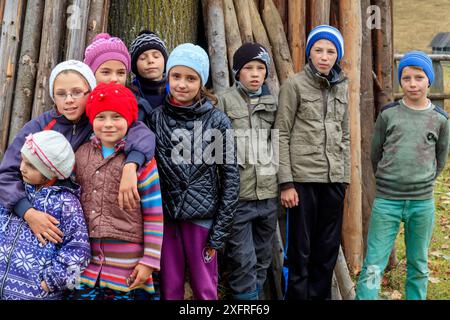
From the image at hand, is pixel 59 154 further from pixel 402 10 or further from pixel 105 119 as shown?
pixel 402 10

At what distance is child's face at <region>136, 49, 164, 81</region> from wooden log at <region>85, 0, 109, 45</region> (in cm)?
57

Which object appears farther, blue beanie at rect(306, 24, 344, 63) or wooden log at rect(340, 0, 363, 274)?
wooden log at rect(340, 0, 363, 274)

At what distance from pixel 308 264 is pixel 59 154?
205 centimetres

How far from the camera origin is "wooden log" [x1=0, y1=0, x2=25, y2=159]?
4.03 metres

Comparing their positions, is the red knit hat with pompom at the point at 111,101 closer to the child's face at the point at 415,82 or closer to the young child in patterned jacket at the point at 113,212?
the young child in patterned jacket at the point at 113,212

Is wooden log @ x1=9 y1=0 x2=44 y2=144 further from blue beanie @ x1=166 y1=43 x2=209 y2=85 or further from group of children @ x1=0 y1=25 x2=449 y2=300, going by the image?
blue beanie @ x1=166 y1=43 x2=209 y2=85

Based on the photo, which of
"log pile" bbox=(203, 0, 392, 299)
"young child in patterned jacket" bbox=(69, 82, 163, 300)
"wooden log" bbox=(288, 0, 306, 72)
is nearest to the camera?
"young child in patterned jacket" bbox=(69, 82, 163, 300)

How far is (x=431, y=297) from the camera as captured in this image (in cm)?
473

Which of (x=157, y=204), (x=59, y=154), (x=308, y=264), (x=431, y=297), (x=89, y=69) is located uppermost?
(x=89, y=69)

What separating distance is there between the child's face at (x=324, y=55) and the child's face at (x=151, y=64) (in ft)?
3.56

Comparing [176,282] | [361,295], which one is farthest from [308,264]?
[176,282]

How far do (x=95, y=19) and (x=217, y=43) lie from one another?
100 centimetres

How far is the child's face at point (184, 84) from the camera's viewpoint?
3.39 metres

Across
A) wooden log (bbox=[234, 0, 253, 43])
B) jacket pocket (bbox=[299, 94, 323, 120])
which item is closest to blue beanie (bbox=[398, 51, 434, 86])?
jacket pocket (bbox=[299, 94, 323, 120])
